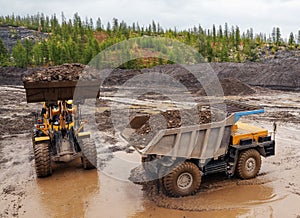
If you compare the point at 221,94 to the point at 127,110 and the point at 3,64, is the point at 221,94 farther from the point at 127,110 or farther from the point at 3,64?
the point at 3,64

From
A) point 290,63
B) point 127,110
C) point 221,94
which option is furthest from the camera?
point 290,63

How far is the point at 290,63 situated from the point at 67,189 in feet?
101

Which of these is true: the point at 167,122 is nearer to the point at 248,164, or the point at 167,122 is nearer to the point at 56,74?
the point at 248,164

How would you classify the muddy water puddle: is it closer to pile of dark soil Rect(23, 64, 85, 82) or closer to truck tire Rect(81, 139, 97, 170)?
truck tire Rect(81, 139, 97, 170)

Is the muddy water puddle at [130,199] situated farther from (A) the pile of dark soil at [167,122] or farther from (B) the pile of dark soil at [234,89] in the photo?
(B) the pile of dark soil at [234,89]

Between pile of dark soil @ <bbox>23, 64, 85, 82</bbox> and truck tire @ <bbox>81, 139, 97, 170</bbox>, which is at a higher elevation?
pile of dark soil @ <bbox>23, 64, 85, 82</bbox>

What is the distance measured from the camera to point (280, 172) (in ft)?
25.2

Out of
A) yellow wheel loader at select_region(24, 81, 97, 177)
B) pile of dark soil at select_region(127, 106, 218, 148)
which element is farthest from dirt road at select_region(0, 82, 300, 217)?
pile of dark soil at select_region(127, 106, 218, 148)

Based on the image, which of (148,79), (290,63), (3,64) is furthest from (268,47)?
(3,64)

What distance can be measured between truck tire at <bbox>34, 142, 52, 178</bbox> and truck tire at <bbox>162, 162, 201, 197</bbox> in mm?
2969

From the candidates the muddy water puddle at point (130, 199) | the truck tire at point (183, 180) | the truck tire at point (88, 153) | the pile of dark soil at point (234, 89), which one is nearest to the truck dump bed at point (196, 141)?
the truck tire at point (183, 180)

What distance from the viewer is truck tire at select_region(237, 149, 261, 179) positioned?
683 cm

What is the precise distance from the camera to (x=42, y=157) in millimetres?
7211

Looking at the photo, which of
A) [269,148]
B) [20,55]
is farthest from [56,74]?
[20,55]
